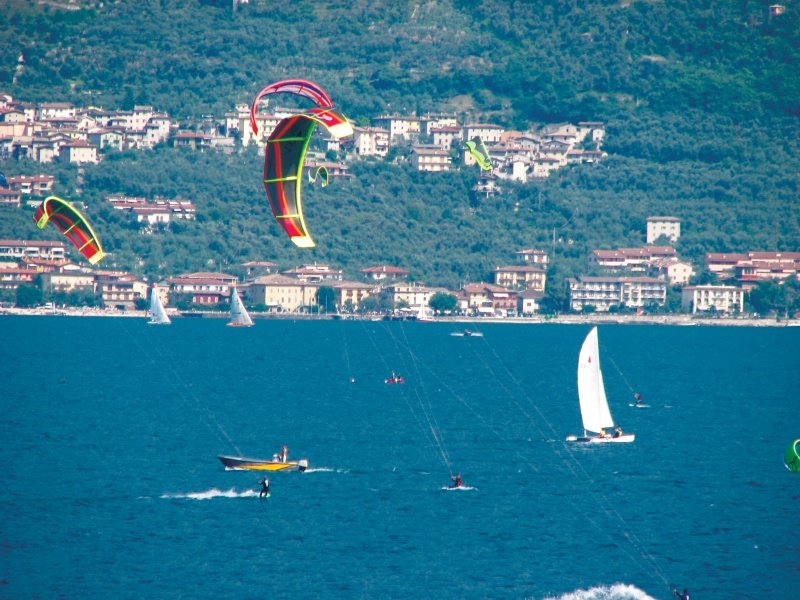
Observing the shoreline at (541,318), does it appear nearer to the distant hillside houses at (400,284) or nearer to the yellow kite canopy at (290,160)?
the distant hillside houses at (400,284)

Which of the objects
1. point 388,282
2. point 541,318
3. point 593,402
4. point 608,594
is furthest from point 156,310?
point 608,594

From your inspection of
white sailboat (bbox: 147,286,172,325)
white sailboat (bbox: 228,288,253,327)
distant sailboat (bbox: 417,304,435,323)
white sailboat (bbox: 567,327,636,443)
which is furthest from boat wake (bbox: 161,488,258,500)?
distant sailboat (bbox: 417,304,435,323)

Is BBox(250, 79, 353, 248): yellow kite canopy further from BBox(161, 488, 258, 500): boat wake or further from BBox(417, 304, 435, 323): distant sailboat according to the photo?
BBox(417, 304, 435, 323): distant sailboat

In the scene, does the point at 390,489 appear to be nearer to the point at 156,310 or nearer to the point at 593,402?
the point at 593,402

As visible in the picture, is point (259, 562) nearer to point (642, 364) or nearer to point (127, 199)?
point (642, 364)

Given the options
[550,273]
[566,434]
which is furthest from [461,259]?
[566,434]
